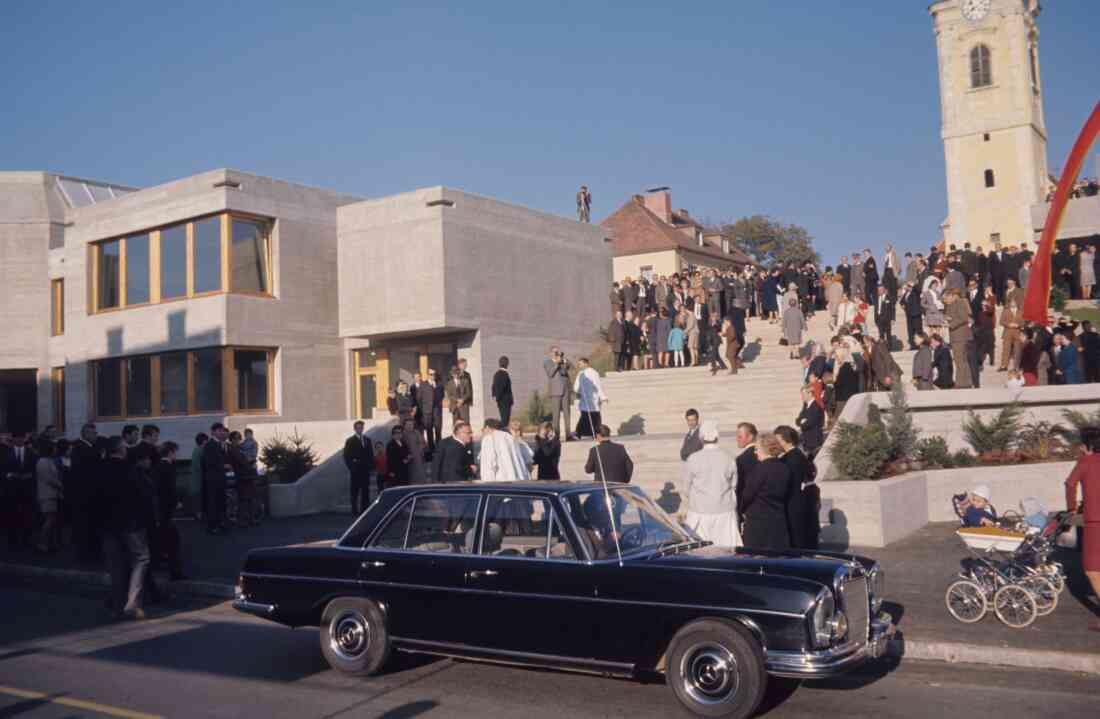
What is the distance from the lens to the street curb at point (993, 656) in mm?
7465

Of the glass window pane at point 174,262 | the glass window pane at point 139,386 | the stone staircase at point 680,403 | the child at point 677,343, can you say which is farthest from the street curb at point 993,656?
the glass window pane at point 139,386

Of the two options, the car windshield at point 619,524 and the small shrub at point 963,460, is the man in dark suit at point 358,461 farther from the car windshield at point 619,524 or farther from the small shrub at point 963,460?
the car windshield at point 619,524

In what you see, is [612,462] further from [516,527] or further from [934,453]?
[934,453]

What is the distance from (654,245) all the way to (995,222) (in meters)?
19.5

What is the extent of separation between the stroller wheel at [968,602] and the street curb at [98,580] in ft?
26.4

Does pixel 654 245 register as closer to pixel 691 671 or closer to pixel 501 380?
pixel 501 380

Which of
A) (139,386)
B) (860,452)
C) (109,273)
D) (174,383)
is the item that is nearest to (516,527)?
(860,452)

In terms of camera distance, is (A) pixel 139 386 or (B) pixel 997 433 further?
(A) pixel 139 386

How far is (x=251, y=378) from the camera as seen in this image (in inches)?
1088

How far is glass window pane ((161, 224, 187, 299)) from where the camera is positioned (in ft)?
91.8

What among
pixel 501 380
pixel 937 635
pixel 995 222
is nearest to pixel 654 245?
pixel 995 222

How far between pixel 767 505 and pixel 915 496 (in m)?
5.85

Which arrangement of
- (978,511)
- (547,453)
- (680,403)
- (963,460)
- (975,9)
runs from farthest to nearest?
(975,9) < (680,403) < (547,453) < (963,460) < (978,511)

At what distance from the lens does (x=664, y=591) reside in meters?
6.56
